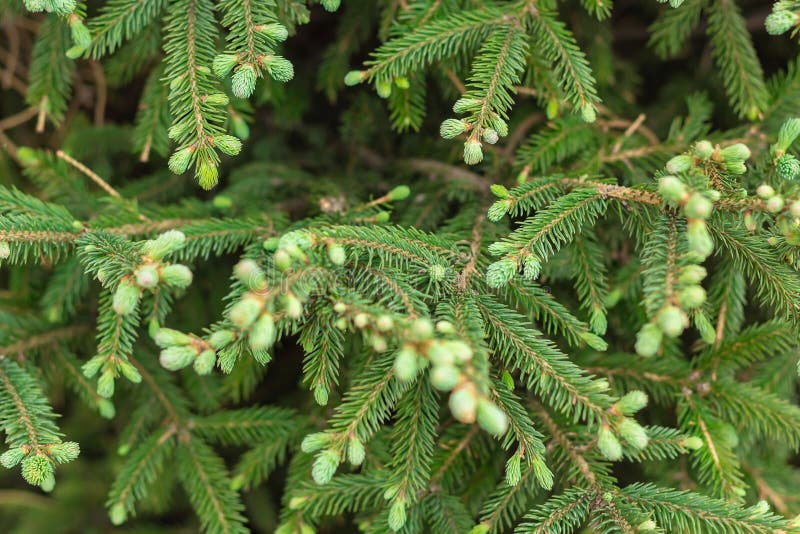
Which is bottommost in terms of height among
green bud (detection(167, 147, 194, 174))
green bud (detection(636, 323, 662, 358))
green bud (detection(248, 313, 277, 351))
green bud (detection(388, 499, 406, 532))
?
green bud (detection(388, 499, 406, 532))

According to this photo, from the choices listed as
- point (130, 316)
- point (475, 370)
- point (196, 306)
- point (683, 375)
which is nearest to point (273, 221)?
point (130, 316)

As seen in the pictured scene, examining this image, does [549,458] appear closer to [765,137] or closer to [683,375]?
[683,375]

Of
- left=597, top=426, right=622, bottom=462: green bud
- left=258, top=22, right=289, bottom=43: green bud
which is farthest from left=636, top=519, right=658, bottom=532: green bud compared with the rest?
left=258, top=22, right=289, bottom=43: green bud

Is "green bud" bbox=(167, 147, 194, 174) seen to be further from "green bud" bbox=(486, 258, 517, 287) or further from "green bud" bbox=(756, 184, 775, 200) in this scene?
"green bud" bbox=(756, 184, 775, 200)

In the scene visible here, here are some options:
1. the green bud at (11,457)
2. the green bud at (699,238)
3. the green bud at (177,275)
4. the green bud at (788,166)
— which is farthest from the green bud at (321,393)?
the green bud at (788,166)

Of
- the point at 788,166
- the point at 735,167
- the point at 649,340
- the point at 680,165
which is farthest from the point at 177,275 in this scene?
the point at 788,166

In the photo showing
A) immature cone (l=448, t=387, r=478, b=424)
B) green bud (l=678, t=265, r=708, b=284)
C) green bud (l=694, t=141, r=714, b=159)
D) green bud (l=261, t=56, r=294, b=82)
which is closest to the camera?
immature cone (l=448, t=387, r=478, b=424)

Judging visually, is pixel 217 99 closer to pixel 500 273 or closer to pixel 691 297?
pixel 500 273

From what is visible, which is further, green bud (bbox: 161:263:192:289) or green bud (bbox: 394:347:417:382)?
green bud (bbox: 161:263:192:289)
